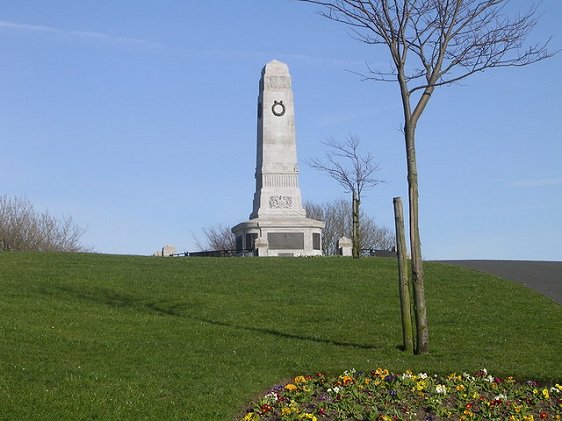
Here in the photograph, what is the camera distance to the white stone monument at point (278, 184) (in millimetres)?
44531

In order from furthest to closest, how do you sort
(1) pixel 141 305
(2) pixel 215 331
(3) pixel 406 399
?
(1) pixel 141 305
(2) pixel 215 331
(3) pixel 406 399

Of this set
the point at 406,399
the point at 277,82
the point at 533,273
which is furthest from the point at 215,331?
the point at 277,82

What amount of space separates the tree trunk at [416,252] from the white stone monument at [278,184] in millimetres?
28751

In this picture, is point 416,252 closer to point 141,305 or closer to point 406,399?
point 406,399

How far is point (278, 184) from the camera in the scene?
45.5 metres

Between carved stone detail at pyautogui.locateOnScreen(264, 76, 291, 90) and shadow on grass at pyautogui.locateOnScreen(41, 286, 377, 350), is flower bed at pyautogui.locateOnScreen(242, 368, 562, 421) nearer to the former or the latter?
shadow on grass at pyautogui.locateOnScreen(41, 286, 377, 350)

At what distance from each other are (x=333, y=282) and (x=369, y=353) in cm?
1126

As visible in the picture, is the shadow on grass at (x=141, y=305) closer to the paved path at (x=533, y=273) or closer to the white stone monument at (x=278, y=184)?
the paved path at (x=533, y=273)

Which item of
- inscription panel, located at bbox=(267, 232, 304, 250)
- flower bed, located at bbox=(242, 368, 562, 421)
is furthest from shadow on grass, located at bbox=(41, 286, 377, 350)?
inscription panel, located at bbox=(267, 232, 304, 250)

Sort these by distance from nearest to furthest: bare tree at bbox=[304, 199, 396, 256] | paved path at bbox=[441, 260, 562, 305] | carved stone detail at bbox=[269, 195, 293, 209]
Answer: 1. paved path at bbox=[441, 260, 562, 305]
2. carved stone detail at bbox=[269, 195, 293, 209]
3. bare tree at bbox=[304, 199, 396, 256]

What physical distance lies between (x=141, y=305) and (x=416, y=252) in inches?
326

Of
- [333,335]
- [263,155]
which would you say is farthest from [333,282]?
[263,155]

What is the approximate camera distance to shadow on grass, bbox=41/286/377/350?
18.0 metres

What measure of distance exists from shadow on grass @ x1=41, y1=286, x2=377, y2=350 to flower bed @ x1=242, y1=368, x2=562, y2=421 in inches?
191
